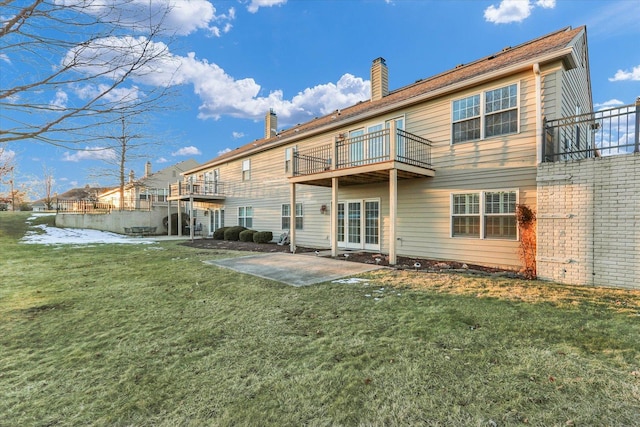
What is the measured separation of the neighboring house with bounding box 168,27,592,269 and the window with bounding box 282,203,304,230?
1.72 feet

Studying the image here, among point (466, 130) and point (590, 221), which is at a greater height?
point (466, 130)

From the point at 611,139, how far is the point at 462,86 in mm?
3630

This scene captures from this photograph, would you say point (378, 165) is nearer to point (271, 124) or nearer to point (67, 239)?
point (271, 124)

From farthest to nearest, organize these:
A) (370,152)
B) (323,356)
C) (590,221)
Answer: (370,152), (590,221), (323,356)

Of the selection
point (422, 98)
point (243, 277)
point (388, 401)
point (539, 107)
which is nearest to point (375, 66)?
Result: point (422, 98)

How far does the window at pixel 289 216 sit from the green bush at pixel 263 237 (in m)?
0.94

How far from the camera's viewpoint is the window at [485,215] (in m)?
7.51

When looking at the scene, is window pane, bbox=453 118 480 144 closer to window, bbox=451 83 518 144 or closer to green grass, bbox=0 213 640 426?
window, bbox=451 83 518 144

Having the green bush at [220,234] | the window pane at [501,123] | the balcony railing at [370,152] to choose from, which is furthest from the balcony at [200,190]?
the window pane at [501,123]

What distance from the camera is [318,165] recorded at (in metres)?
12.5

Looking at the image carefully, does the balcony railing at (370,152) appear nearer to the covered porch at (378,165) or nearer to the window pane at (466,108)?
the covered porch at (378,165)

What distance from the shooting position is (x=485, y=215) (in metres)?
7.89

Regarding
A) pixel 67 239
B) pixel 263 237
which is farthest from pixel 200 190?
pixel 263 237

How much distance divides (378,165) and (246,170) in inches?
446
